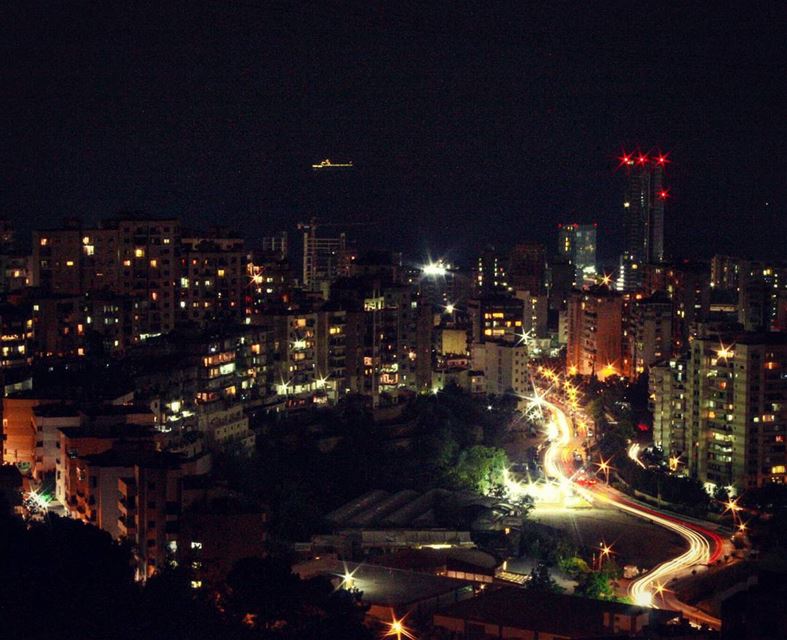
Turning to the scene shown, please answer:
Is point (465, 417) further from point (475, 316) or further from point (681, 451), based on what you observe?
point (475, 316)

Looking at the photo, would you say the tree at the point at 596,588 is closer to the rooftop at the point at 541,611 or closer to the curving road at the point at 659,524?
the curving road at the point at 659,524

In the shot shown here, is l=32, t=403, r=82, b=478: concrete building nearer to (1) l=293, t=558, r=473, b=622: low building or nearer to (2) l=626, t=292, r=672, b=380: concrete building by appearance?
(1) l=293, t=558, r=473, b=622: low building

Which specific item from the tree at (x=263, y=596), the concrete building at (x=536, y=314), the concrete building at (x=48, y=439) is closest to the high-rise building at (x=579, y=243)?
the concrete building at (x=536, y=314)

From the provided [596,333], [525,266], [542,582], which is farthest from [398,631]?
[525,266]

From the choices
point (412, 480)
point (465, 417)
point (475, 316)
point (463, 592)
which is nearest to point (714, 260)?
point (475, 316)

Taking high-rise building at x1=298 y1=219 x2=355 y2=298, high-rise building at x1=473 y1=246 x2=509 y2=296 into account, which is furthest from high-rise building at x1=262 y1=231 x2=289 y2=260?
high-rise building at x1=473 y1=246 x2=509 y2=296
